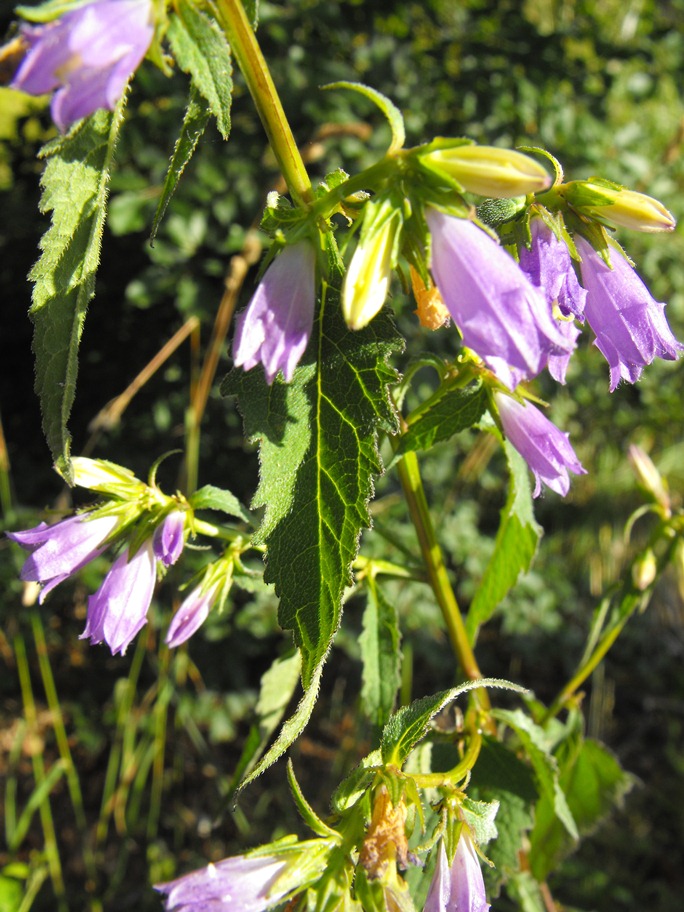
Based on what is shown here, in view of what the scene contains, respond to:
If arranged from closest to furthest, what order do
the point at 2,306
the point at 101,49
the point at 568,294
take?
the point at 101,49 < the point at 568,294 < the point at 2,306

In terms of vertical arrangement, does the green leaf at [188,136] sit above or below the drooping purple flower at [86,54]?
below

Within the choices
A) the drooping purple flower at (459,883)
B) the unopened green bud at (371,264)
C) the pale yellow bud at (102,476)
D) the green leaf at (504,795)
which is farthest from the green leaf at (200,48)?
the green leaf at (504,795)

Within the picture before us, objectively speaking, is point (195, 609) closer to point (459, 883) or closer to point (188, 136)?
point (459, 883)

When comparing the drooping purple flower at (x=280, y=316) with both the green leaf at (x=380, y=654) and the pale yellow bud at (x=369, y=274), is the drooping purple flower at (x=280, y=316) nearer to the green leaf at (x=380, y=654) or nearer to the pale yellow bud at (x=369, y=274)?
→ the pale yellow bud at (x=369, y=274)

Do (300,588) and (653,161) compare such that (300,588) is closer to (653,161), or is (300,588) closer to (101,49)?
(101,49)

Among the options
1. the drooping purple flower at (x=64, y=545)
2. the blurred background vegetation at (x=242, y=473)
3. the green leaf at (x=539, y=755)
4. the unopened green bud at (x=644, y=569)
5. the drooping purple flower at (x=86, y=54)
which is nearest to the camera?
the drooping purple flower at (x=86, y=54)

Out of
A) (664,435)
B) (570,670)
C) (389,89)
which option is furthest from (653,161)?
(570,670)
